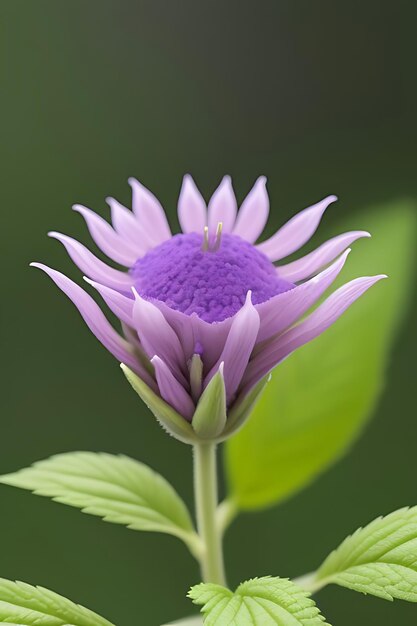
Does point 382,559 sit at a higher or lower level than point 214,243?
lower

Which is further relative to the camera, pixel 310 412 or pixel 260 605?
pixel 310 412

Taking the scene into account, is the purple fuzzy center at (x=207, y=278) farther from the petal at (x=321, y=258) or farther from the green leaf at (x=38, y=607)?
the green leaf at (x=38, y=607)

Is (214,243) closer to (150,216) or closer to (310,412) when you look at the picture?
(150,216)

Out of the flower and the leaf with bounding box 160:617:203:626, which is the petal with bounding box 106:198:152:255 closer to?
the flower

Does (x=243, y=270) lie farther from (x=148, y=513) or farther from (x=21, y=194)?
(x=21, y=194)

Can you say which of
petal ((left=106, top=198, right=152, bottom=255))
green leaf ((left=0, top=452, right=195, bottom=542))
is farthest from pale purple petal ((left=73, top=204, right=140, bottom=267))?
green leaf ((left=0, top=452, right=195, bottom=542))

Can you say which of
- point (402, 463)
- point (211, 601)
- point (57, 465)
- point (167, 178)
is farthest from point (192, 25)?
point (211, 601)

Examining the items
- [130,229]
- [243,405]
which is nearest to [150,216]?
→ [130,229]
